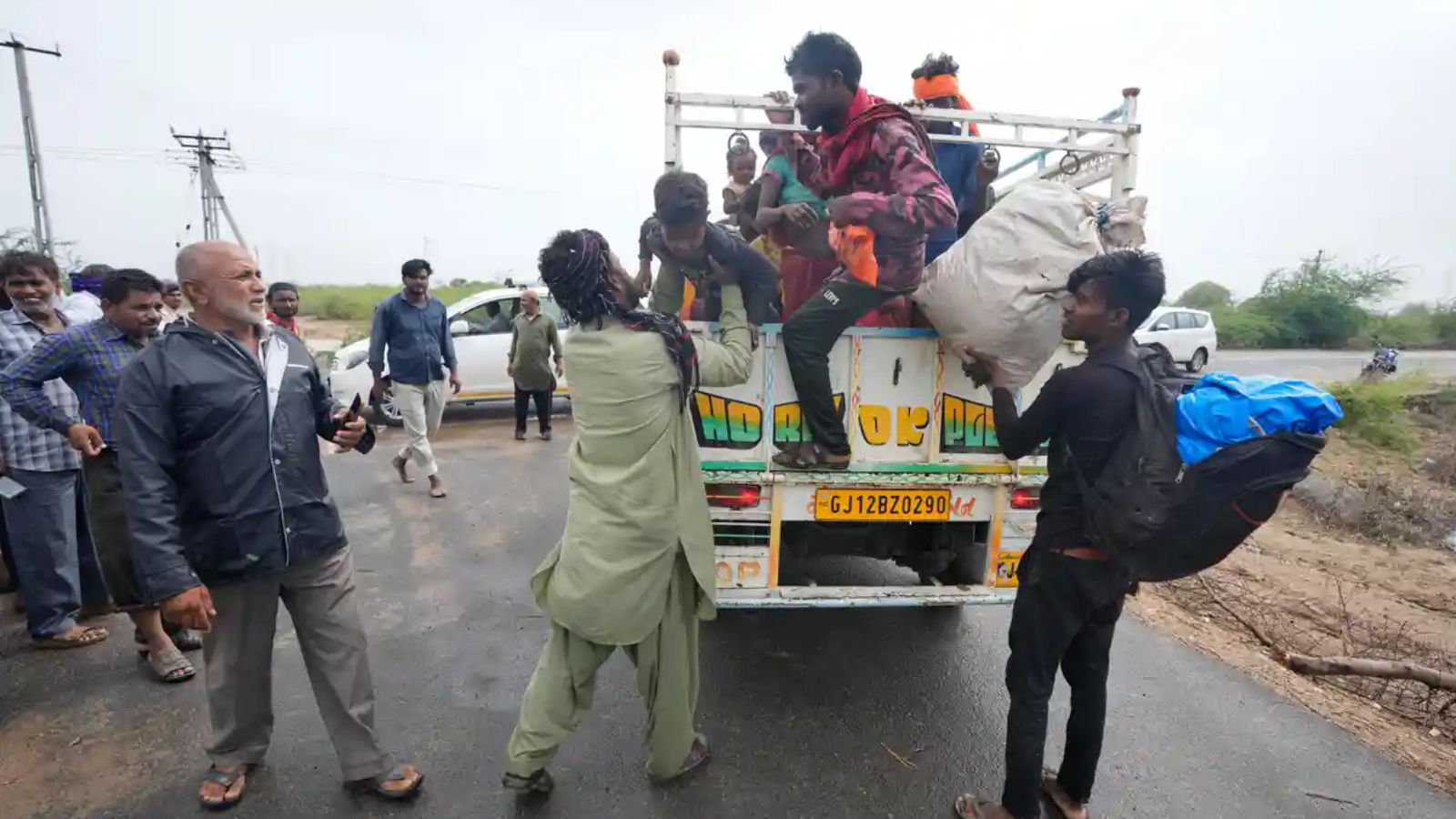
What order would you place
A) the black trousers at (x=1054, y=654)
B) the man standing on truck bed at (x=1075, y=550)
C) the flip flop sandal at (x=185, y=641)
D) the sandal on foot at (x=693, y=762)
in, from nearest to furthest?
the man standing on truck bed at (x=1075, y=550) → the black trousers at (x=1054, y=654) → the sandal on foot at (x=693, y=762) → the flip flop sandal at (x=185, y=641)

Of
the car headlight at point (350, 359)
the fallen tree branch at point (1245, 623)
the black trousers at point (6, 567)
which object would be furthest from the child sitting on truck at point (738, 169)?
the car headlight at point (350, 359)

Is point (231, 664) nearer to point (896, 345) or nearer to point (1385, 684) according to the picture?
point (896, 345)

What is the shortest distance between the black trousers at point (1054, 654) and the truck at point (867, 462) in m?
0.69

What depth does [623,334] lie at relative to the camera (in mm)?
2359

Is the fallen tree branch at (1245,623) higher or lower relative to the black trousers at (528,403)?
lower

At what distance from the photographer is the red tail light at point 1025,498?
10.3 feet

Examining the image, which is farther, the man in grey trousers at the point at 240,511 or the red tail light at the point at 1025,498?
the red tail light at the point at 1025,498

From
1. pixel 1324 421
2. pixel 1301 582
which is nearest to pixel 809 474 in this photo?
pixel 1324 421

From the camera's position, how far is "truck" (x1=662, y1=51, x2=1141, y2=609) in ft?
9.91

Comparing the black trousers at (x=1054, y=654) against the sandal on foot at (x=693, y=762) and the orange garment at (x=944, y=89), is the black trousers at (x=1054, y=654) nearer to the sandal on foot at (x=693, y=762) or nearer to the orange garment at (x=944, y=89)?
the sandal on foot at (x=693, y=762)

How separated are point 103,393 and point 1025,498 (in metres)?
3.95

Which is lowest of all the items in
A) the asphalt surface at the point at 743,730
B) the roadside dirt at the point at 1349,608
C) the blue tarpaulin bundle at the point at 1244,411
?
the roadside dirt at the point at 1349,608

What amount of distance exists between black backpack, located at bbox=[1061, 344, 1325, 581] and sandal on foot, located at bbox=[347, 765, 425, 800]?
2.37 metres

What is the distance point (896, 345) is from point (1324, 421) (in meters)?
1.49
